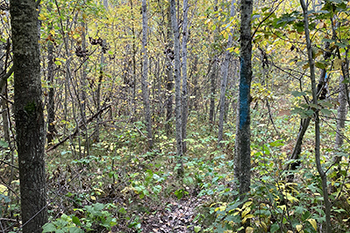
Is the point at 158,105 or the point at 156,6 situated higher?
the point at 156,6

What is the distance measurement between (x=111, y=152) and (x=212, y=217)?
4842 mm

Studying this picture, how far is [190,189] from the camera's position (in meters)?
5.07

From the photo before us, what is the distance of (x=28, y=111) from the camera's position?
6.37 ft

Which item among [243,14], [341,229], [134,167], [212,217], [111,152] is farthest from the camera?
[111,152]

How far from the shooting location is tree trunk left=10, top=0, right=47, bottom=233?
1867mm

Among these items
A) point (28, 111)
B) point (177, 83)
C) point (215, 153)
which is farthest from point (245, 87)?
point (215, 153)

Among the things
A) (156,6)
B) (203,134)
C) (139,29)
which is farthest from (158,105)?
(156,6)

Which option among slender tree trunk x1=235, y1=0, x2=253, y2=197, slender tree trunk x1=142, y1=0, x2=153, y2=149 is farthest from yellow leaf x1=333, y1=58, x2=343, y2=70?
slender tree trunk x1=142, y1=0, x2=153, y2=149

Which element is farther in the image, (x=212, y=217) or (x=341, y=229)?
(x=212, y=217)

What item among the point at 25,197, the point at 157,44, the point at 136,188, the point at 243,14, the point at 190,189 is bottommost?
the point at 190,189

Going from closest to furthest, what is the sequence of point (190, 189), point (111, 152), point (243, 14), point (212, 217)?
point (243, 14)
point (212, 217)
point (190, 189)
point (111, 152)

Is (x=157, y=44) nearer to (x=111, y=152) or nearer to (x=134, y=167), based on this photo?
(x=111, y=152)

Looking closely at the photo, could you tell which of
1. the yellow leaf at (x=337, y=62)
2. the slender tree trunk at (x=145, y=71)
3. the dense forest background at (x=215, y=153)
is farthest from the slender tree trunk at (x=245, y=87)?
the slender tree trunk at (x=145, y=71)

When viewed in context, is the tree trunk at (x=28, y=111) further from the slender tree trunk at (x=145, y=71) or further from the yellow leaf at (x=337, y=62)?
the slender tree trunk at (x=145, y=71)
